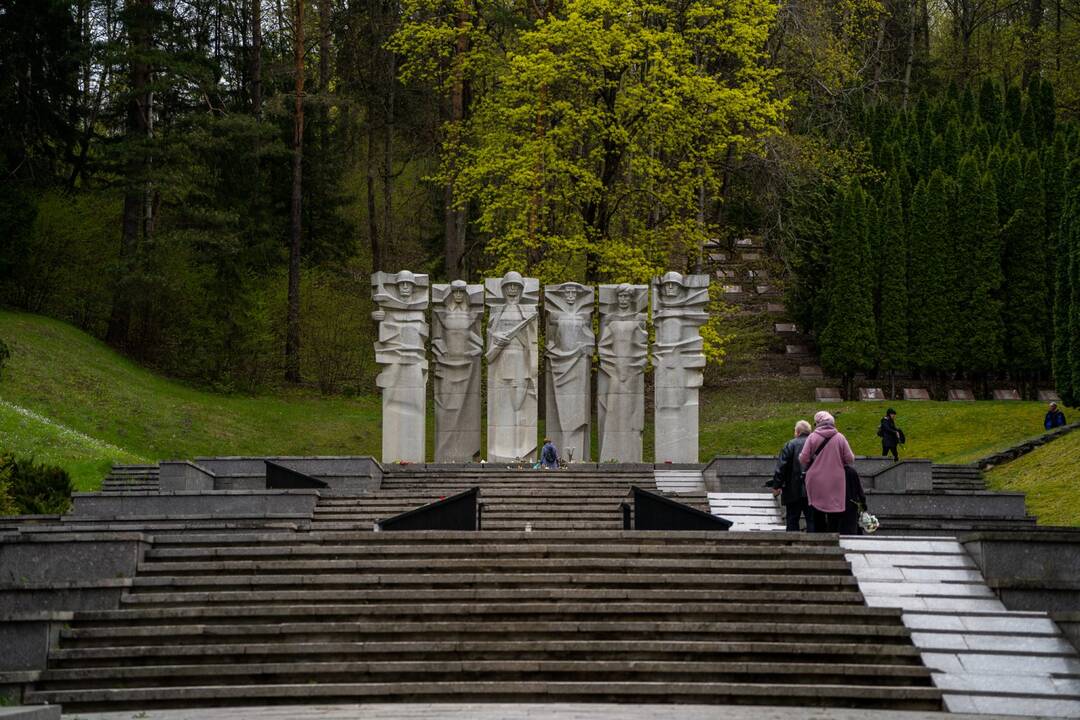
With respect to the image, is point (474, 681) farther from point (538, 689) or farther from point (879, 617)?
point (879, 617)

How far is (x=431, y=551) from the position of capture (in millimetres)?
14586

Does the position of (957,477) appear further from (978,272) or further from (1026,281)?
(1026,281)

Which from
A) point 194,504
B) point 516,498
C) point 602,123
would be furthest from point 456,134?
point 194,504

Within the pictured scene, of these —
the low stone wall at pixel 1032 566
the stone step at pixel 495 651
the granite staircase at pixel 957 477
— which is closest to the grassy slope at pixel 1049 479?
the granite staircase at pixel 957 477

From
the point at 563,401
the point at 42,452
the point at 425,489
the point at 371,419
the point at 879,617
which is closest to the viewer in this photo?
the point at 879,617

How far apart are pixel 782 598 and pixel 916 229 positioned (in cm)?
2765

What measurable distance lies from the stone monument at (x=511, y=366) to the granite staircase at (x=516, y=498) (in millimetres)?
2189

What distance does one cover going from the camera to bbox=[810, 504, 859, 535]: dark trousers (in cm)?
1541

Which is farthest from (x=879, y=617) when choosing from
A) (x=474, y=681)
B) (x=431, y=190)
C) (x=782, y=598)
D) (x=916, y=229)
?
(x=431, y=190)

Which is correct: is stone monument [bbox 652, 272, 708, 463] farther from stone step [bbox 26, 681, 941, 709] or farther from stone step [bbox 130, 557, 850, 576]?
stone step [bbox 26, 681, 941, 709]

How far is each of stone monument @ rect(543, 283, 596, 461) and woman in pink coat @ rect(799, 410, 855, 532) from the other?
11.1 metres

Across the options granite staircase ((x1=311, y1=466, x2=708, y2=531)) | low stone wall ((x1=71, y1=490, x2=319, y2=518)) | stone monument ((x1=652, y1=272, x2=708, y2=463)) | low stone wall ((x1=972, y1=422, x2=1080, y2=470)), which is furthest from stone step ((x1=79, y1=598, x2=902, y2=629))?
low stone wall ((x1=972, y1=422, x2=1080, y2=470))

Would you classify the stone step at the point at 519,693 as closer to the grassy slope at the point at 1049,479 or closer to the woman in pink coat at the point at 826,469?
the woman in pink coat at the point at 826,469

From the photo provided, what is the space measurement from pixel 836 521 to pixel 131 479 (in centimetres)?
1291
